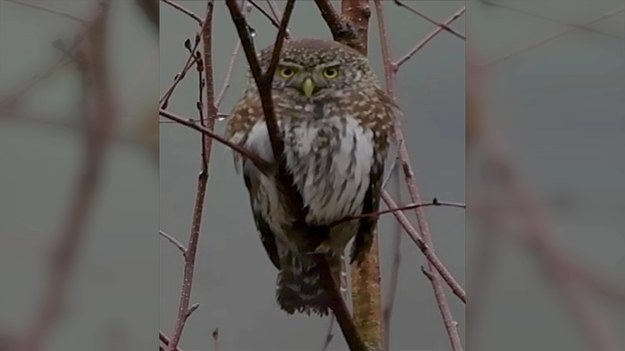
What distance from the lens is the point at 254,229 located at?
1786mm

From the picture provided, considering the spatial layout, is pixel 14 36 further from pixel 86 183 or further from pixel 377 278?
pixel 377 278

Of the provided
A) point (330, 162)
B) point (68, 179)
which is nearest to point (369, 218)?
point (330, 162)

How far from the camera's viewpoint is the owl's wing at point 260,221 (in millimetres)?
1252

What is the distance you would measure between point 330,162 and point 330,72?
136 millimetres

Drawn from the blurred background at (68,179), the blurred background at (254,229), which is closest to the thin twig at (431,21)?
the blurred background at (254,229)

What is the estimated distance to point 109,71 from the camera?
766 millimetres

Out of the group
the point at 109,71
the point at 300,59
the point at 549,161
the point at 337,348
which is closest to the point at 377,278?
the point at 300,59

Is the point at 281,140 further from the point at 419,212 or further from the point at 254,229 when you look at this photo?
the point at 254,229

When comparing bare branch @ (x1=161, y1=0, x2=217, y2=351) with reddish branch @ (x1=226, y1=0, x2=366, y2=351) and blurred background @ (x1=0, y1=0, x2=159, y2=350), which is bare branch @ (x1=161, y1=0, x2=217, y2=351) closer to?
reddish branch @ (x1=226, y1=0, x2=366, y2=351)

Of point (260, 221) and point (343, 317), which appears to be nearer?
point (343, 317)

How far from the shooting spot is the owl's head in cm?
125

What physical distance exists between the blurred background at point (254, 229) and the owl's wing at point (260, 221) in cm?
39

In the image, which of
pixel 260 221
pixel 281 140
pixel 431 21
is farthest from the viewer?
pixel 431 21

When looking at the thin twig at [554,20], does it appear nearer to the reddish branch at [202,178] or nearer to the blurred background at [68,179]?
the blurred background at [68,179]
